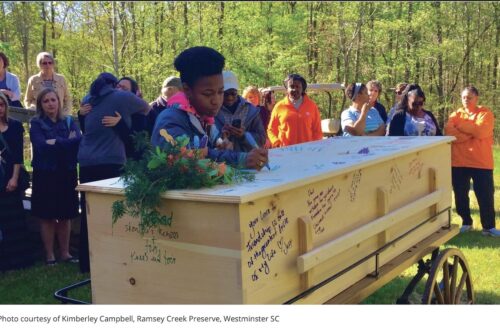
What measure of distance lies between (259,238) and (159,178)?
1.42 feet

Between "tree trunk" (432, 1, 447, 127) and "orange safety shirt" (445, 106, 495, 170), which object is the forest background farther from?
"orange safety shirt" (445, 106, 495, 170)

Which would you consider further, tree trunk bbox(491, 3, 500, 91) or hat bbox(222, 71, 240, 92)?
tree trunk bbox(491, 3, 500, 91)

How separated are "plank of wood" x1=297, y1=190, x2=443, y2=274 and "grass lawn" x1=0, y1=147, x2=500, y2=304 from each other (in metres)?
1.51

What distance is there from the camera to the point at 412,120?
6367 mm

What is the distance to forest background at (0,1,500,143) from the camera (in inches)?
962

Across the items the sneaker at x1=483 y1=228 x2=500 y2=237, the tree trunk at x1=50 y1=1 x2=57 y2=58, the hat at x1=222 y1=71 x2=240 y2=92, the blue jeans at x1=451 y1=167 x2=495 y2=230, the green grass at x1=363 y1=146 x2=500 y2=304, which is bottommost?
the green grass at x1=363 y1=146 x2=500 y2=304

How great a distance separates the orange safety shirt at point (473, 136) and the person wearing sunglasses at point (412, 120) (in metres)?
0.85

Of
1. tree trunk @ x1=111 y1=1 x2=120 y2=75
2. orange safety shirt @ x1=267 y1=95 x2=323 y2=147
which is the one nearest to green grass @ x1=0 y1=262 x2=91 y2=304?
orange safety shirt @ x1=267 y1=95 x2=323 y2=147

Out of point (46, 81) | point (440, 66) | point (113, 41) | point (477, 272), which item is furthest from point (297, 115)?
point (440, 66)

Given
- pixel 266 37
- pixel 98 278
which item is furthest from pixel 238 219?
pixel 266 37

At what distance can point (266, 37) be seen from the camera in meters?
25.0

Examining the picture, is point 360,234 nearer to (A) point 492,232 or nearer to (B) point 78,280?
(B) point 78,280

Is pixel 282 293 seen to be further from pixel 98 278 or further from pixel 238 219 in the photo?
pixel 98 278

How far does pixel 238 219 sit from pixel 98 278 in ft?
2.76
